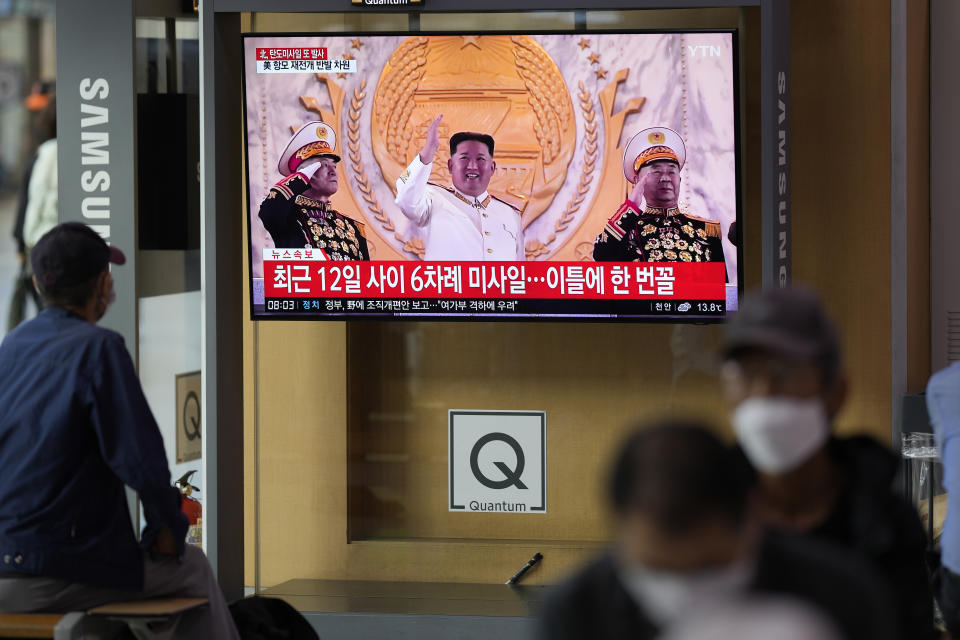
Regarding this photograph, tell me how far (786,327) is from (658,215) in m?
3.12

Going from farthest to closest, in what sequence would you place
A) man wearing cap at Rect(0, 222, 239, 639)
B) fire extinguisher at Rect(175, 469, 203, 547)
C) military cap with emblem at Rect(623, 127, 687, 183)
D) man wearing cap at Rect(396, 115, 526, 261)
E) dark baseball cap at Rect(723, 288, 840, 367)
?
fire extinguisher at Rect(175, 469, 203, 547), man wearing cap at Rect(396, 115, 526, 261), military cap with emblem at Rect(623, 127, 687, 183), man wearing cap at Rect(0, 222, 239, 639), dark baseball cap at Rect(723, 288, 840, 367)

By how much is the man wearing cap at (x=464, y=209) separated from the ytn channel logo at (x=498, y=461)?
2.46 ft

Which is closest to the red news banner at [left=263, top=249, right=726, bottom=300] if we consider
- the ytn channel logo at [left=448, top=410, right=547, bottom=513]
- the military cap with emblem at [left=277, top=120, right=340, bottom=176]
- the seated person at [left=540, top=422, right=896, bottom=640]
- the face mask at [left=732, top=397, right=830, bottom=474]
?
the military cap with emblem at [left=277, top=120, right=340, bottom=176]

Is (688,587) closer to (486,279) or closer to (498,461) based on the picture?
(486,279)

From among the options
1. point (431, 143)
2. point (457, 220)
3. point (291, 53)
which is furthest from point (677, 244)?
point (291, 53)

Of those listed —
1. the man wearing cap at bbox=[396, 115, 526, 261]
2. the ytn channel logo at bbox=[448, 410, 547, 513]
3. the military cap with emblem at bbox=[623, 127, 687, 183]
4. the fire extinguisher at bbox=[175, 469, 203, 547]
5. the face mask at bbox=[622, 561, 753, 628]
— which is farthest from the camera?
the fire extinguisher at bbox=[175, 469, 203, 547]

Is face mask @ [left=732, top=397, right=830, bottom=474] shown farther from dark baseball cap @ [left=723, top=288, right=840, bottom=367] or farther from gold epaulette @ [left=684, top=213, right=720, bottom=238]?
gold epaulette @ [left=684, top=213, right=720, bottom=238]

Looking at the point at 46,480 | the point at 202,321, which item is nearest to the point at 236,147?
the point at 202,321

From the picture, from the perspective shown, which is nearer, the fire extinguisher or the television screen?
the television screen

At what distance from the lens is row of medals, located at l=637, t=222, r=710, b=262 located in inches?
192

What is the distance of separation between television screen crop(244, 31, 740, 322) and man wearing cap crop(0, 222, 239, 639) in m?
1.70

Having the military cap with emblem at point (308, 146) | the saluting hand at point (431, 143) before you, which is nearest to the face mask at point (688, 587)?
the saluting hand at point (431, 143)

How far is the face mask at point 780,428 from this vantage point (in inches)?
72.7

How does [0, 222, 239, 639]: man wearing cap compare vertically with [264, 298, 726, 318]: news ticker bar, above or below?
below
